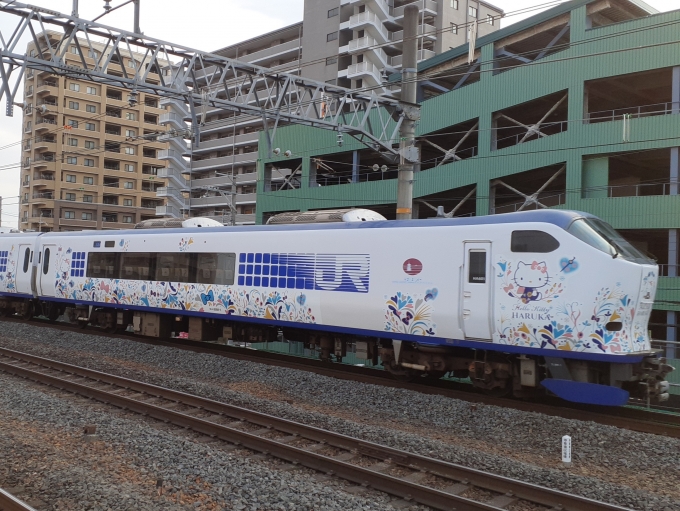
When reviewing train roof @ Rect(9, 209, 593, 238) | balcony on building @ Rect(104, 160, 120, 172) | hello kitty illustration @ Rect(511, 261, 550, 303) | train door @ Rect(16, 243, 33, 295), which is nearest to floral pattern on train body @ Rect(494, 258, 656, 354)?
hello kitty illustration @ Rect(511, 261, 550, 303)

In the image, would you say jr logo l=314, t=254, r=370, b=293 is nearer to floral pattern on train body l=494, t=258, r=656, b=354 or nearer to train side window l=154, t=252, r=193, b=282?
floral pattern on train body l=494, t=258, r=656, b=354

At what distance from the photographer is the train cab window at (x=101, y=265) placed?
1898 centimetres

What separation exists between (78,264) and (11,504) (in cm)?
1542

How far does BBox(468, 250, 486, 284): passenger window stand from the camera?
11266mm

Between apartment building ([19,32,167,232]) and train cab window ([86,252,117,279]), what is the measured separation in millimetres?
51354

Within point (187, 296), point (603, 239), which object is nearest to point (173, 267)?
point (187, 296)

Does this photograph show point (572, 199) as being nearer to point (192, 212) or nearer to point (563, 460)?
point (563, 460)

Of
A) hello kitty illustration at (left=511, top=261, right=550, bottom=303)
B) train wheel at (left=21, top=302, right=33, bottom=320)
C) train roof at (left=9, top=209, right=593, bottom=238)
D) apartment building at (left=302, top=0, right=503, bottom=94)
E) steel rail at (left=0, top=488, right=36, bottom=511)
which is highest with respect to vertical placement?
apartment building at (left=302, top=0, right=503, bottom=94)

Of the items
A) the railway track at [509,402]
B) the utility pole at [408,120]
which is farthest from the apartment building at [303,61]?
the railway track at [509,402]

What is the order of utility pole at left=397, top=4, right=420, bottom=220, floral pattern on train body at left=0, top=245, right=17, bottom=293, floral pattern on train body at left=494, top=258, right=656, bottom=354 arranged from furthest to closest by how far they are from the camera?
floral pattern on train body at left=0, top=245, right=17, bottom=293 → utility pole at left=397, top=4, right=420, bottom=220 → floral pattern on train body at left=494, top=258, right=656, bottom=354

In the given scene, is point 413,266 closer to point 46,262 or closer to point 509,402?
point 509,402

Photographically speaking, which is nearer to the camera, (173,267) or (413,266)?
(413,266)

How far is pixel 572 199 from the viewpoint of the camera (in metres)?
23.8

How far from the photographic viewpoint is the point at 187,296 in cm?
1666
